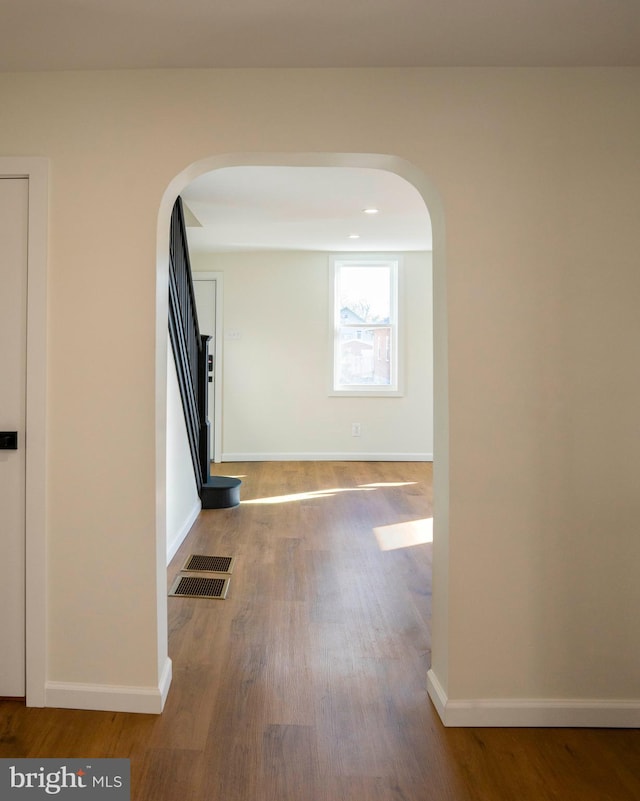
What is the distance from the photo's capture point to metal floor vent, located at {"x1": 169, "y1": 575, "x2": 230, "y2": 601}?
324 cm

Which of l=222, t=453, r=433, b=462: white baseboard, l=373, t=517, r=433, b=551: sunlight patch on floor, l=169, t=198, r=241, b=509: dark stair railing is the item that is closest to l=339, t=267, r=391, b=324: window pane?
l=222, t=453, r=433, b=462: white baseboard

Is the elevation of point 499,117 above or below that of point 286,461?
above

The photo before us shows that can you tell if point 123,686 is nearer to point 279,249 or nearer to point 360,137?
point 360,137

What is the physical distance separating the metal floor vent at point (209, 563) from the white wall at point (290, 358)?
3440 millimetres

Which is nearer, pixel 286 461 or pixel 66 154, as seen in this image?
pixel 66 154

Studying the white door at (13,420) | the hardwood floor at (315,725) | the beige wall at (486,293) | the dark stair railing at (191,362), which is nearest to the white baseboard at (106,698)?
the hardwood floor at (315,725)

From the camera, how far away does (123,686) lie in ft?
7.16

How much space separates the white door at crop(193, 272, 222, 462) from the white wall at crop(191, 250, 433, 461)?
0.29 ft

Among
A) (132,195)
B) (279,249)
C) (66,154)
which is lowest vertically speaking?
(132,195)

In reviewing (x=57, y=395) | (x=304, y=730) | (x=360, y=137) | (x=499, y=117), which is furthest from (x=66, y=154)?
(x=304, y=730)

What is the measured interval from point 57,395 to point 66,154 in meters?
0.83

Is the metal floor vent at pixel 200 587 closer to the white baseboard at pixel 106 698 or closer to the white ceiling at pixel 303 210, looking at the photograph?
the white baseboard at pixel 106 698

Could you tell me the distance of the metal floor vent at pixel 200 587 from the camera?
127 inches

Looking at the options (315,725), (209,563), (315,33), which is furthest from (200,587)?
(315,33)
